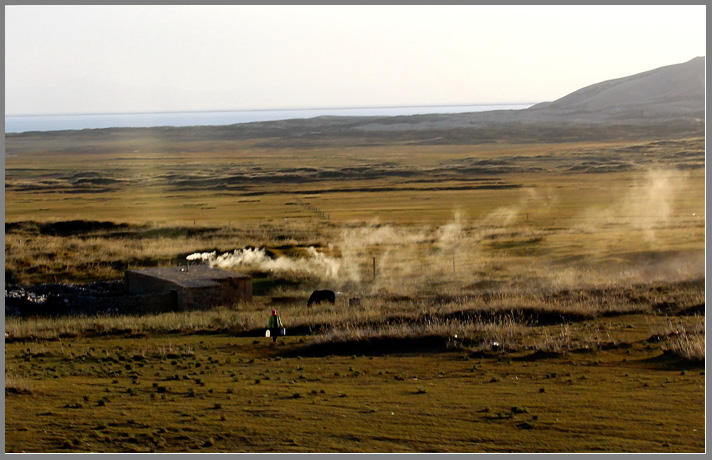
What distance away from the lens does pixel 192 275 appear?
2445 cm

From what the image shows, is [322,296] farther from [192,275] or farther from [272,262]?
[272,262]

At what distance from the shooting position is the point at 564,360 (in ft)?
45.2

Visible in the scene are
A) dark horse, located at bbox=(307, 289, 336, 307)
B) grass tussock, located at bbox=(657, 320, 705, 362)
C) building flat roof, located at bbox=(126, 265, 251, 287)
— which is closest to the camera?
grass tussock, located at bbox=(657, 320, 705, 362)

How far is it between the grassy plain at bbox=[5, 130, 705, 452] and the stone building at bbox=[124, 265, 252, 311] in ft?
3.38

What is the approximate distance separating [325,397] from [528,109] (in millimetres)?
139565

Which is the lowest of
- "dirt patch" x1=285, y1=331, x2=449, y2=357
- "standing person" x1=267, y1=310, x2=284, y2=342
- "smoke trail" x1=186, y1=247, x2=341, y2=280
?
"smoke trail" x1=186, y1=247, x2=341, y2=280

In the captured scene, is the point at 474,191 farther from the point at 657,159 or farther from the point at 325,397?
the point at 325,397

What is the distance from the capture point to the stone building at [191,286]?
74.1ft

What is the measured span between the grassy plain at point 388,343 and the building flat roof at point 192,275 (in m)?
1.40

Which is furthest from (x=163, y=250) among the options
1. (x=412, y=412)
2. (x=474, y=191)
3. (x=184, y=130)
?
(x=184, y=130)

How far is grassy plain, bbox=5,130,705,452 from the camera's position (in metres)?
9.48

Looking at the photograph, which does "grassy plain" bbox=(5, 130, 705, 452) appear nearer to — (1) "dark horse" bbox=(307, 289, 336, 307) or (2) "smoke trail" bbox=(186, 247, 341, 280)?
(2) "smoke trail" bbox=(186, 247, 341, 280)

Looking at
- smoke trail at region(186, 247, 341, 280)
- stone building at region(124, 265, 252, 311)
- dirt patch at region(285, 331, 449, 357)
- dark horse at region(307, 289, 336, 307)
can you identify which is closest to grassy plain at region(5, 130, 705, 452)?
dirt patch at region(285, 331, 449, 357)

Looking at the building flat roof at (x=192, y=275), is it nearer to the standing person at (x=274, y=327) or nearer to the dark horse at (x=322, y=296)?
the dark horse at (x=322, y=296)
